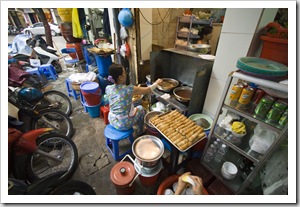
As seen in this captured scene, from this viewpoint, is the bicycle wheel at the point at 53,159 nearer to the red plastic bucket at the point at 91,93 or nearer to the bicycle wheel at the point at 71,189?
the bicycle wheel at the point at 71,189

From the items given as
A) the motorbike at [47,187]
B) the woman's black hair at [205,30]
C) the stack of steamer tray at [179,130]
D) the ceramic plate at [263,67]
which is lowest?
the motorbike at [47,187]

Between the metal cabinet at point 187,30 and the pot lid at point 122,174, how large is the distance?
11.2 ft

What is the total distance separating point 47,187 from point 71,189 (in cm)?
23

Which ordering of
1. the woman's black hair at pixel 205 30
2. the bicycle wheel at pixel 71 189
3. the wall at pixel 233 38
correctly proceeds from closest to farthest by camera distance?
the bicycle wheel at pixel 71 189
the wall at pixel 233 38
the woman's black hair at pixel 205 30

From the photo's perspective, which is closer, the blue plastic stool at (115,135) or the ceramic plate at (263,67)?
the ceramic plate at (263,67)

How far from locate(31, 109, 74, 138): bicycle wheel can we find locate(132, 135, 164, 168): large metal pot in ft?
5.48

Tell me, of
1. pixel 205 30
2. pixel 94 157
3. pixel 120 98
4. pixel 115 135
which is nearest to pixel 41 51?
pixel 94 157

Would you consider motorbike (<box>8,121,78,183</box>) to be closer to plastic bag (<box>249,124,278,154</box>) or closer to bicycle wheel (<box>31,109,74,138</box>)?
bicycle wheel (<box>31,109,74,138</box>)

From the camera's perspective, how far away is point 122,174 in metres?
1.58

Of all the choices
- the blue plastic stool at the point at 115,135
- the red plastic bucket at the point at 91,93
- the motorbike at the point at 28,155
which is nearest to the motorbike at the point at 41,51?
the red plastic bucket at the point at 91,93

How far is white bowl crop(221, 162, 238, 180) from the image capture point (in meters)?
1.67

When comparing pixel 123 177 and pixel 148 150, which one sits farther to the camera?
pixel 148 150

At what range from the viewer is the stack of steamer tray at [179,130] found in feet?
4.97

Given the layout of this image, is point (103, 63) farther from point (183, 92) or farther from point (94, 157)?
point (94, 157)
